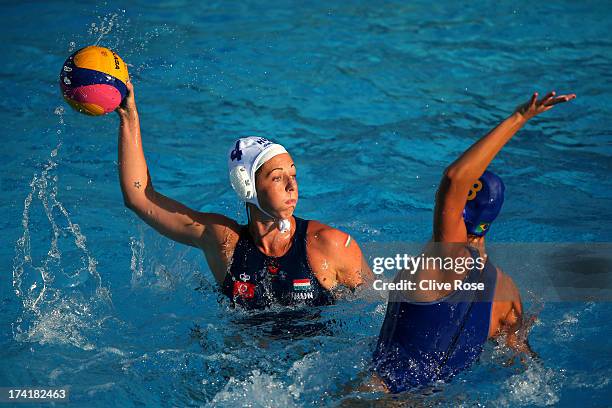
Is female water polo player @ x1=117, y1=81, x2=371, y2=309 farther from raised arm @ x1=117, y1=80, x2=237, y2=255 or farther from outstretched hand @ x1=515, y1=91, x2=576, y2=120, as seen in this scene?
outstretched hand @ x1=515, y1=91, x2=576, y2=120

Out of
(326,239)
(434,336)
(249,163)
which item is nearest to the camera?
(434,336)

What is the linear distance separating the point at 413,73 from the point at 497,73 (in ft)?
3.26

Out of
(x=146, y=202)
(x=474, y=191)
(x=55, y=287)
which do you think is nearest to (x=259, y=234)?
(x=146, y=202)

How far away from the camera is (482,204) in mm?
3541

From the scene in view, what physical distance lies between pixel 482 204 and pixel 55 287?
11.1 feet

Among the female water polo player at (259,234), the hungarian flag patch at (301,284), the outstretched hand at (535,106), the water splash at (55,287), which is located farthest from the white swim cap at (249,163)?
the water splash at (55,287)

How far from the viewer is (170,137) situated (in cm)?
801

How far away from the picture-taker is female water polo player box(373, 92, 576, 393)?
3.46 m

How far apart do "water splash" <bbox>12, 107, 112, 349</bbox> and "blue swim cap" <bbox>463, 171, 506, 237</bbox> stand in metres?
2.60

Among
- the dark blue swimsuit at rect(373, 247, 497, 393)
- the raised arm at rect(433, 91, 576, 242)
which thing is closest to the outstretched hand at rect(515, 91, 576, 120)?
the raised arm at rect(433, 91, 576, 242)

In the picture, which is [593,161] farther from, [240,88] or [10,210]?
[10,210]

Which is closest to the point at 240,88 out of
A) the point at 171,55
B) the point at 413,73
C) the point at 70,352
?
the point at 171,55

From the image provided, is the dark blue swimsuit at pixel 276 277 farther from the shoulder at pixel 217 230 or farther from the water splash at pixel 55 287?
the water splash at pixel 55 287

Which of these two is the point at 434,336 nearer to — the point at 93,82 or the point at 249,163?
the point at 249,163
